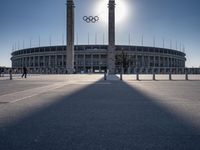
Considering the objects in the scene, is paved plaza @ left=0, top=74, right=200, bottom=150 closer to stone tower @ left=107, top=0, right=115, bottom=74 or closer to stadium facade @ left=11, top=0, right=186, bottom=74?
stone tower @ left=107, top=0, right=115, bottom=74

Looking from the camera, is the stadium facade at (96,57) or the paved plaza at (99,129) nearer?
the paved plaza at (99,129)

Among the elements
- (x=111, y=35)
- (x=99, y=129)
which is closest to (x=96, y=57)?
(x=111, y=35)

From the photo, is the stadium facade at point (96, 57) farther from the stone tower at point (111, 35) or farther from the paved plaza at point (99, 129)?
the paved plaza at point (99, 129)

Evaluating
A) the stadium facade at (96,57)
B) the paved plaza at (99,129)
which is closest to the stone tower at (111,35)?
the stadium facade at (96,57)

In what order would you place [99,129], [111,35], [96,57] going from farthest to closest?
1. [96,57]
2. [111,35]
3. [99,129]

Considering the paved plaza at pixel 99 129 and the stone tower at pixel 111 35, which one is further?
the stone tower at pixel 111 35

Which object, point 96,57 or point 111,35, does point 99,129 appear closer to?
point 111,35

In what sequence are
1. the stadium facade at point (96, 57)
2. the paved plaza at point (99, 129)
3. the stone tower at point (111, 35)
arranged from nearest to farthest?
the paved plaza at point (99, 129) → the stone tower at point (111, 35) → the stadium facade at point (96, 57)

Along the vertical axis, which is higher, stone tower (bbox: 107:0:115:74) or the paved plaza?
stone tower (bbox: 107:0:115:74)

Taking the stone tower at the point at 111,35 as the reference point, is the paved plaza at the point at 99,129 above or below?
below

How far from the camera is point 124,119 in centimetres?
591

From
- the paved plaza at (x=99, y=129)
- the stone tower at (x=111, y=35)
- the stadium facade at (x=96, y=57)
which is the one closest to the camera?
the paved plaza at (x=99, y=129)

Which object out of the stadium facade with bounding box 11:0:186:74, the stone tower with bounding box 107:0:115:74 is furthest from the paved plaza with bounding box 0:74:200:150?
the stadium facade with bounding box 11:0:186:74

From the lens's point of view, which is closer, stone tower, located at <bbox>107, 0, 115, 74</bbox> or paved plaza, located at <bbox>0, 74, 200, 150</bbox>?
paved plaza, located at <bbox>0, 74, 200, 150</bbox>
